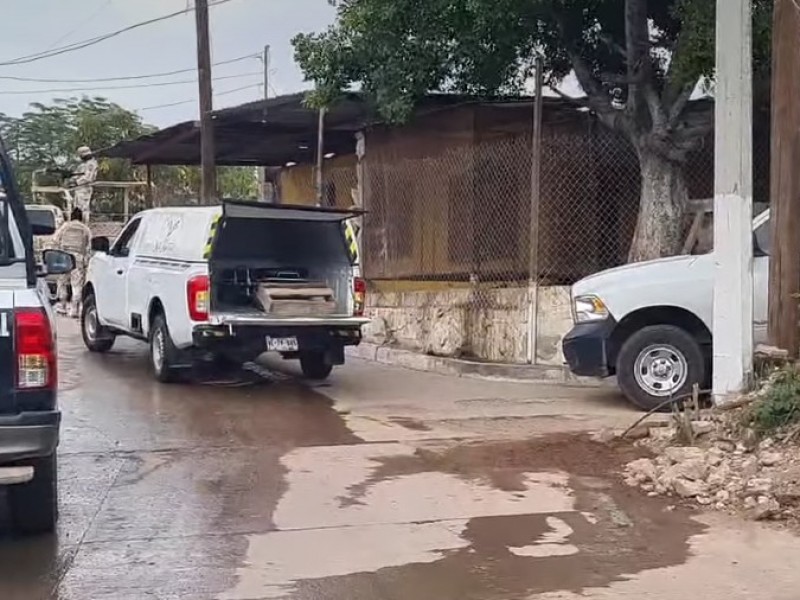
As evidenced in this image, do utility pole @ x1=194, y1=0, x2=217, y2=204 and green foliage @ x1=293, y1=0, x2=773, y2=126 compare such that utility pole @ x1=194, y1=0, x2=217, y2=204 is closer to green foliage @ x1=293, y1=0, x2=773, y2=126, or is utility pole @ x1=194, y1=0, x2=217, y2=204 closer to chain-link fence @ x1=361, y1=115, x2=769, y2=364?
chain-link fence @ x1=361, y1=115, x2=769, y2=364

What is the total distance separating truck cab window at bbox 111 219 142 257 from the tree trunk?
6.05 m

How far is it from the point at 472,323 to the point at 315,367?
84.6 inches

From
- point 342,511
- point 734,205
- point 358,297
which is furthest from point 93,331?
point 342,511

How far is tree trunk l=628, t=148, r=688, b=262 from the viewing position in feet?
42.6

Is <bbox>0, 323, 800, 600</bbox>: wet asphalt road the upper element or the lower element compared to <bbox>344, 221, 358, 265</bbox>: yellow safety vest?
lower

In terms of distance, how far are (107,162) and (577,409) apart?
94.8ft

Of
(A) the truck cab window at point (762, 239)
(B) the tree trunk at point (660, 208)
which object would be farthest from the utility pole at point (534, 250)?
(A) the truck cab window at point (762, 239)

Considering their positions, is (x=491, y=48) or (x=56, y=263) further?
(x=491, y=48)

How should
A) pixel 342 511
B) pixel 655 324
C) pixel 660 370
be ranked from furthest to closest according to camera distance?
pixel 655 324
pixel 660 370
pixel 342 511

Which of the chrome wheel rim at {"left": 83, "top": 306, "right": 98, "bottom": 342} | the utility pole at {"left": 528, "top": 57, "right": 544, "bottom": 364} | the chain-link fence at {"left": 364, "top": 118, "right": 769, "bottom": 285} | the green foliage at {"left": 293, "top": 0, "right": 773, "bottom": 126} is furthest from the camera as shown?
the chrome wheel rim at {"left": 83, "top": 306, "right": 98, "bottom": 342}

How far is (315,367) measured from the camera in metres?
12.6

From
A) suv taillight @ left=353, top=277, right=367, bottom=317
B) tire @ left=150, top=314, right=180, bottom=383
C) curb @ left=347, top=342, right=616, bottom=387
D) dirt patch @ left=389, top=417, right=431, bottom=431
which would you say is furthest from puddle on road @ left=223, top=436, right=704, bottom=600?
tire @ left=150, top=314, right=180, bottom=383

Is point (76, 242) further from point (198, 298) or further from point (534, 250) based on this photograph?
point (534, 250)

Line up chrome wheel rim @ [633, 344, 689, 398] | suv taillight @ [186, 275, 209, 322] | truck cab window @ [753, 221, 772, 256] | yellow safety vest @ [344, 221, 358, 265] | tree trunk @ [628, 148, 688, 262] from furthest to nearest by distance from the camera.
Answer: tree trunk @ [628, 148, 688, 262]
yellow safety vest @ [344, 221, 358, 265]
suv taillight @ [186, 275, 209, 322]
chrome wheel rim @ [633, 344, 689, 398]
truck cab window @ [753, 221, 772, 256]
